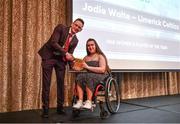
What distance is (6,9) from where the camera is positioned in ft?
8.45

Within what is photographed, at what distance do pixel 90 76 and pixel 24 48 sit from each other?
0.94m

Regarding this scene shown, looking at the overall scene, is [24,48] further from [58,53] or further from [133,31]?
[133,31]

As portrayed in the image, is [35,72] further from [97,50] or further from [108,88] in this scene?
[108,88]

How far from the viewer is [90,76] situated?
2182 millimetres

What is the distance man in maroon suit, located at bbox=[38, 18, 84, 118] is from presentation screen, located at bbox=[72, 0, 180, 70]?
0.45 metres

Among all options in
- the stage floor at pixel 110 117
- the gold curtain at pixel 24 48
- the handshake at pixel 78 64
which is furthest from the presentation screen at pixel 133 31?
the stage floor at pixel 110 117

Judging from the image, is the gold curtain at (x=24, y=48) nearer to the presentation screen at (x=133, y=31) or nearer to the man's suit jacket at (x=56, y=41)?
the presentation screen at (x=133, y=31)

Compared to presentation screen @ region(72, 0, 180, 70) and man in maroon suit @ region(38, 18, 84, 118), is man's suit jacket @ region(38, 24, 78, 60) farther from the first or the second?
presentation screen @ region(72, 0, 180, 70)

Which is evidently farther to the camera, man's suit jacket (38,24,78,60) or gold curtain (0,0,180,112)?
gold curtain (0,0,180,112)

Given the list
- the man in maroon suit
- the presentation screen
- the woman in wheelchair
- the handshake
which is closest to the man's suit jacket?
the man in maroon suit

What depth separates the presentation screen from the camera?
2.86 metres

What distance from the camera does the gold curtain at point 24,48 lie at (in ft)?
8.40

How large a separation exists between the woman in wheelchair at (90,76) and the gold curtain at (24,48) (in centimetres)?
71

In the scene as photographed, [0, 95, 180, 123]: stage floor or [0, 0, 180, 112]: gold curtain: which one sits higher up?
[0, 0, 180, 112]: gold curtain
